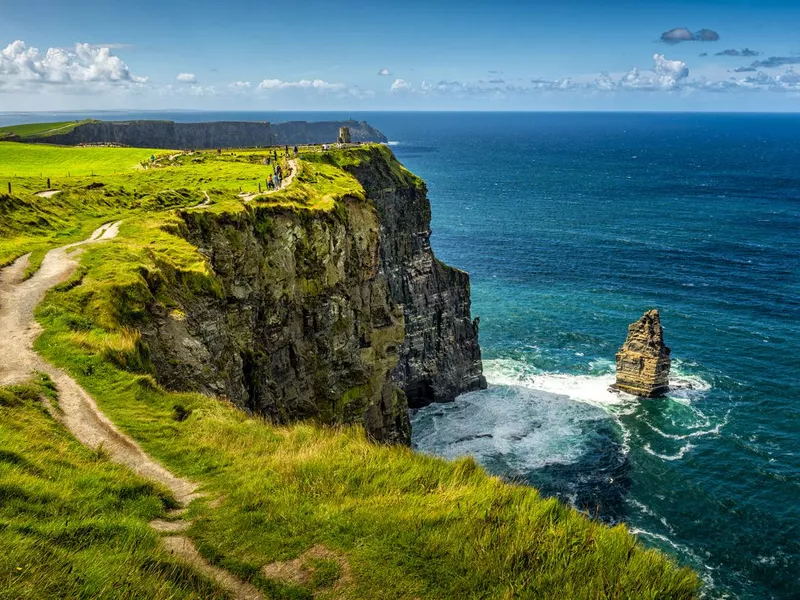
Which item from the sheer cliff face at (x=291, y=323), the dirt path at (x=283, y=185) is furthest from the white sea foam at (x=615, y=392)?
the dirt path at (x=283, y=185)

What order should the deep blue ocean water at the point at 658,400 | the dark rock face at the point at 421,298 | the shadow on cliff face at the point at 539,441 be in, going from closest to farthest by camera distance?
the deep blue ocean water at the point at 658,400
the shadow on cliff face at the point at 539,441
the dark rock face at the point at 421,298

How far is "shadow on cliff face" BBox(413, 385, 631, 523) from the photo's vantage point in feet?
166

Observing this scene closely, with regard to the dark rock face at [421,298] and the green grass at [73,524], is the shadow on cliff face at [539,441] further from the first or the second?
the green grass at [73,524]

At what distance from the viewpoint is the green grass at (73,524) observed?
1081 cm

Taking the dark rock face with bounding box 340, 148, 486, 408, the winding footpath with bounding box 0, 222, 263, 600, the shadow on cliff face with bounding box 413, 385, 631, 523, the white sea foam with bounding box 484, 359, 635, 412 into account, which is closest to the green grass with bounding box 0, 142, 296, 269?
the winding footpath with bounding box 0, 222, 263, 600

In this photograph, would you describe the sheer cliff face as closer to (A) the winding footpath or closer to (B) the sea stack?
(A) the winding footpath

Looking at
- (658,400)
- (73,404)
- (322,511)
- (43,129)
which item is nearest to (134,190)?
(73,404)

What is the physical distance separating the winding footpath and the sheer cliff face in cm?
486

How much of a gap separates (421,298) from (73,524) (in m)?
56.4

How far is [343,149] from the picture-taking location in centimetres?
7025

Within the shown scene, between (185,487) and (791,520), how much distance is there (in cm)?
4626

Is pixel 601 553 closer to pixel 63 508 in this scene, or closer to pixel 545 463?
pixel 63 508

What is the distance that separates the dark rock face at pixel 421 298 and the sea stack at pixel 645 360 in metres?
16.1

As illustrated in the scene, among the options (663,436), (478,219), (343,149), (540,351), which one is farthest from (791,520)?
(478,219)
